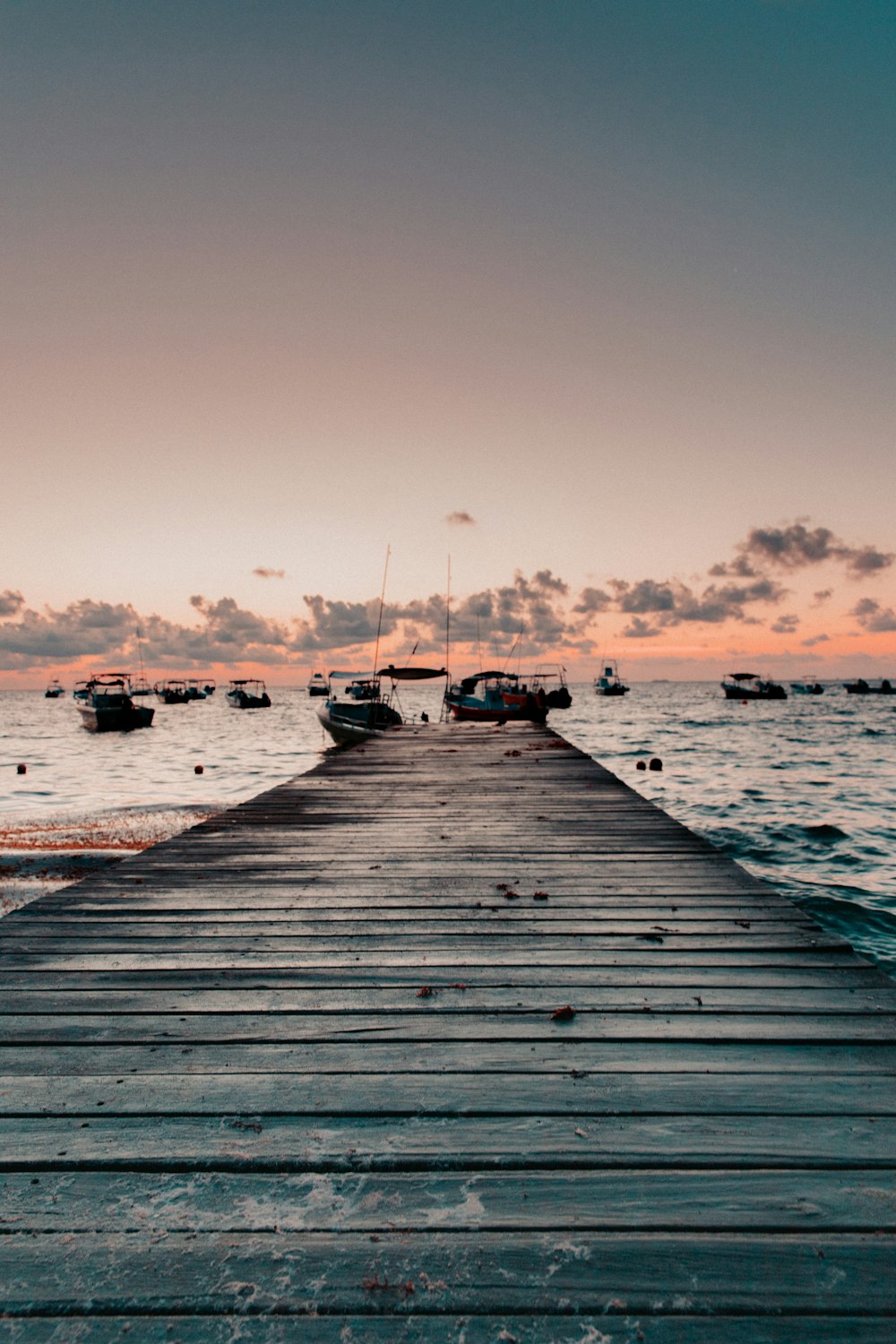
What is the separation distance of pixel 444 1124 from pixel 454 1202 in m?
0.32

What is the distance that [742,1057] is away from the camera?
256 cm

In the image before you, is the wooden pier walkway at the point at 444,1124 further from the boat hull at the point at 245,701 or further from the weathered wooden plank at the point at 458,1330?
the boat hull at the point at 245,701

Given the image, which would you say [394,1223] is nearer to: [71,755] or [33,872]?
[33,872]

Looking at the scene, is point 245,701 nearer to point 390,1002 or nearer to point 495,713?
point 495,713

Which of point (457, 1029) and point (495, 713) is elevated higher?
point (457, 1029)

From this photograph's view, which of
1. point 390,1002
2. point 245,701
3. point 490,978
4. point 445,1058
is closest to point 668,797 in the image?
point 490,978

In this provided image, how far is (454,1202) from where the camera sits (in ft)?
6.14

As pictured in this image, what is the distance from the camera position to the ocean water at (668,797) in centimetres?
1079

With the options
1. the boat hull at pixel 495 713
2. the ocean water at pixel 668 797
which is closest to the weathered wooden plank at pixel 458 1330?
the ocean water at pixel 668 797

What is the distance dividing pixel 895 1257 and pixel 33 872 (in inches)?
459

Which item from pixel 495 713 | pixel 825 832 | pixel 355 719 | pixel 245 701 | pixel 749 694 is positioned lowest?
pixel 245 701

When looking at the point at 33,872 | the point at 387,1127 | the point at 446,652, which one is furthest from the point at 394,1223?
the point at 446,652

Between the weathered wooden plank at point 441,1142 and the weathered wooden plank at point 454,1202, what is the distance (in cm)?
4

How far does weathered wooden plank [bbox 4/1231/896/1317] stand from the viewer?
157cm
